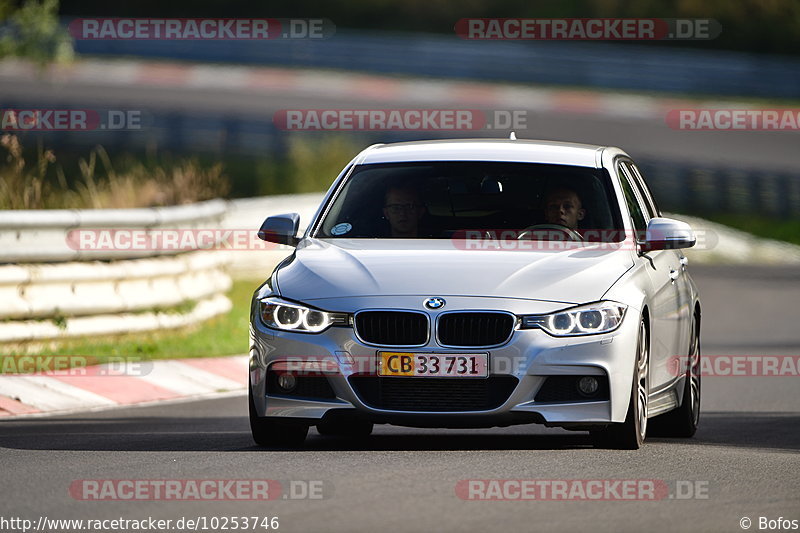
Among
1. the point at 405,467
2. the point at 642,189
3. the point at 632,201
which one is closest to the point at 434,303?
the point at 405,467

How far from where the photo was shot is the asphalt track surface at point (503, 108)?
120 feet

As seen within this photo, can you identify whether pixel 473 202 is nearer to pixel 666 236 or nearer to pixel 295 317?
pixel 666 236

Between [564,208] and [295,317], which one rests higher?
[564,208]

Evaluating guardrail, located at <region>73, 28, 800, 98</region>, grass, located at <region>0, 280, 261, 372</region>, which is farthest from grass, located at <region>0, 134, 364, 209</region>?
guardrail, located at <region>73, 28, 800, 98</region>

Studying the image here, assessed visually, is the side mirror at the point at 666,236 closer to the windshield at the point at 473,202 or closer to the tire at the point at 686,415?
the windshield at the point at 473,202

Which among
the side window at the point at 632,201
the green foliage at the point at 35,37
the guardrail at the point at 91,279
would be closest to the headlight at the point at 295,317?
the side window at the point at 632,201

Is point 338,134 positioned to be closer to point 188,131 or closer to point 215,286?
point 188,131

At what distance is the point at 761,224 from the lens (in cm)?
3189

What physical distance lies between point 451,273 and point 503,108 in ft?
99.8

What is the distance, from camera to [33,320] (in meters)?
14.0

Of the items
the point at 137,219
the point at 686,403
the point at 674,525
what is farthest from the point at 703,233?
the point at 674,525

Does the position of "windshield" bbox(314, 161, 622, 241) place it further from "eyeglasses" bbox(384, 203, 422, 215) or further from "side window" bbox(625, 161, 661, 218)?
"side window" bbox(625, 161, 661, 218)

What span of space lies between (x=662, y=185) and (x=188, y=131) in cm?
964

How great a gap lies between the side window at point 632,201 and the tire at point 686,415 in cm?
95
